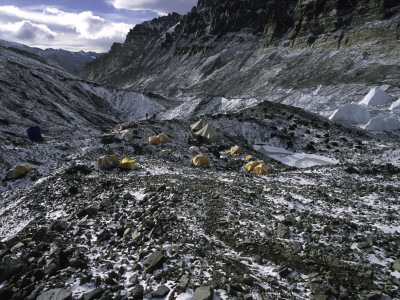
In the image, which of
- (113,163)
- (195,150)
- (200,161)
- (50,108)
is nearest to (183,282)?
(113,163)

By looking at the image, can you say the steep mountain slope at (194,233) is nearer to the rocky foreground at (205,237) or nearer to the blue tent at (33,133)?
the rocky foreground at (205,237)

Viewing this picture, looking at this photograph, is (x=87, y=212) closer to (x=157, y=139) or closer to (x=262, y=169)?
(x=262, y=169)

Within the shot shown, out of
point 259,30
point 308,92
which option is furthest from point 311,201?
point 259,30

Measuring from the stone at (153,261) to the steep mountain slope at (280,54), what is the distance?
41.9 metres

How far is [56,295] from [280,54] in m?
82.9

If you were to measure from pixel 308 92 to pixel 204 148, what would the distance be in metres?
37.3

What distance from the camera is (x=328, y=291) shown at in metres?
4.71

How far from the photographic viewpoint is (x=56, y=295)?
15.9 feet

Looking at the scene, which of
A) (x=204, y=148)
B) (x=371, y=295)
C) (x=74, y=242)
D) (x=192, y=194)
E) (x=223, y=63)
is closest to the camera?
(x=371, y=295)

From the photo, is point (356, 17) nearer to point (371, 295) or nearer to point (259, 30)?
point (259, 30)

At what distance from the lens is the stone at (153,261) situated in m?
5.38

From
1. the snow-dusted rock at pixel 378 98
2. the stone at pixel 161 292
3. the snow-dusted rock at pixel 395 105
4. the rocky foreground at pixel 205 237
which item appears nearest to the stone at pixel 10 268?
the rocky foreground at pixel 205 237

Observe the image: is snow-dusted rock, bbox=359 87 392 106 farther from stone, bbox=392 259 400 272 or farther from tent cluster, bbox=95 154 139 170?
stone, bbox=392 259 400 272

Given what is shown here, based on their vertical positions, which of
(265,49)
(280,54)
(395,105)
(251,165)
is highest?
(265,49)
